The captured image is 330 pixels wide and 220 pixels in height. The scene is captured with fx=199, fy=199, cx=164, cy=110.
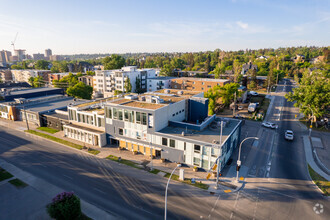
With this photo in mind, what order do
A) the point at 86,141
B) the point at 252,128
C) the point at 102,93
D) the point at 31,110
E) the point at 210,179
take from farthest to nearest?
the point at 102,93 < the point at 31,110 < the point at 252,128 < the point at 86,141 < the point at 210,179

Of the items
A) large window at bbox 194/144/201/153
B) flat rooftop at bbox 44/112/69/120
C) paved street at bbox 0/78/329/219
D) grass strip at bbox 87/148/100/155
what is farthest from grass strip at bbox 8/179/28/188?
large window at bbox 194/144/201/153

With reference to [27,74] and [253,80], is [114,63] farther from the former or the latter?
[253,80]

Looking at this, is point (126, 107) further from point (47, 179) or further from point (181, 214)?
point (181, 214)

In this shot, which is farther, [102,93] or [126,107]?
[102,93]

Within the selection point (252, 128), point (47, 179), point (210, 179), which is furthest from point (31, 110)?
point (252, 128)

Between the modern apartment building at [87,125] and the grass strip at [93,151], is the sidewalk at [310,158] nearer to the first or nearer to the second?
the grass strip at [93,151]

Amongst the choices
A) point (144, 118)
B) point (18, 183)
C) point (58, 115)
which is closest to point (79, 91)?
point (58, 115)
